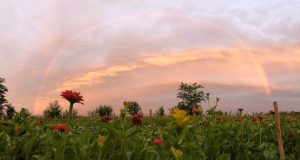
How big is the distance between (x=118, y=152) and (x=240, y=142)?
4.20m

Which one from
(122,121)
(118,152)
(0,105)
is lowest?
(118,152)

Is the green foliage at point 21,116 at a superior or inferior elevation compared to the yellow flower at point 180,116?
superior

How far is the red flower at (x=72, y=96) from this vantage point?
3.88 meters

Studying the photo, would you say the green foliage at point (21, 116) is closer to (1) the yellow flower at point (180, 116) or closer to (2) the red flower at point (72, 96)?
(2) the red flower at point (72, 96)

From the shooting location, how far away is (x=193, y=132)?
265 inches

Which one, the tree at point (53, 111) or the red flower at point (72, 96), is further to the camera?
the tree at point (53, 111)

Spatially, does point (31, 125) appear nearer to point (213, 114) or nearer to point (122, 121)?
point (122, 121)

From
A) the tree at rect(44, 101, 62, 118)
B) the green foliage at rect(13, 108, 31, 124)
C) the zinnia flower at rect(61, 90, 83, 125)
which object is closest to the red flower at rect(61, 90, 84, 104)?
the zinnia flower at rect(61, 90, 83, 125)

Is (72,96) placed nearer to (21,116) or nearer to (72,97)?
(72,97)

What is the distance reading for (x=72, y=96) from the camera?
12.8 feet

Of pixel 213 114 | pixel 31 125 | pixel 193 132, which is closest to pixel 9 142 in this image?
pixel 31 125

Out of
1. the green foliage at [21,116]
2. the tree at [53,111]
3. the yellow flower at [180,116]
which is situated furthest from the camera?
the tree at [53,111]

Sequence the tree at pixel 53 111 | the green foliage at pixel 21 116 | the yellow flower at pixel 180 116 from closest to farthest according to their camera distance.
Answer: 1. the yellow flower at pixel 180 116
2. the green foliage at pixel 21 116
3. the tree at pixel 53 111

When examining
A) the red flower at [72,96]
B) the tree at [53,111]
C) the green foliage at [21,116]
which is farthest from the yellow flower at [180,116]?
the tree at [53,111]
